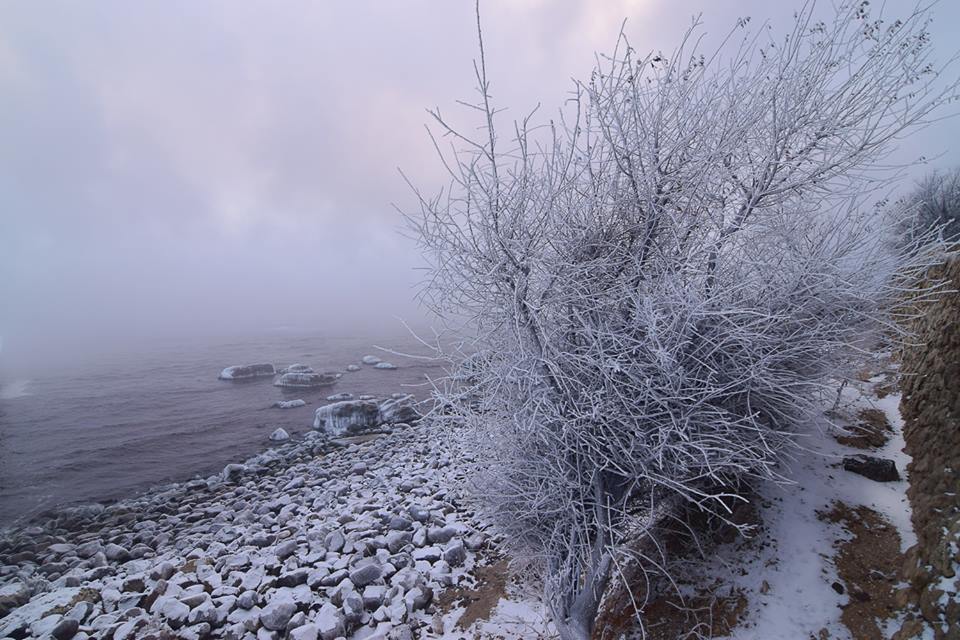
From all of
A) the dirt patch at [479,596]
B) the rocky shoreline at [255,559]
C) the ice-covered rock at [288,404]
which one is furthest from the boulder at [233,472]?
the dirt patch at [479,596]

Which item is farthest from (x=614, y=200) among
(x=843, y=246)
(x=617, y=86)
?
(x=843, y=246)

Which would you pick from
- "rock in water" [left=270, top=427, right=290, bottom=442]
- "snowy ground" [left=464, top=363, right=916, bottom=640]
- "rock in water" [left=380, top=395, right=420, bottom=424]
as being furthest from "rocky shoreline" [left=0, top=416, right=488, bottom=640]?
"rock in water" [left=380, top=395, right=420, bottom=424]

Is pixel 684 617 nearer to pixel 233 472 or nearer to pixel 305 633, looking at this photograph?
pixel 305 633

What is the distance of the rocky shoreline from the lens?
193 inches

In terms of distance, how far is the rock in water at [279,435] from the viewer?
13867mm

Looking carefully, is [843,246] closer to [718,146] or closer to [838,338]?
[838,338]

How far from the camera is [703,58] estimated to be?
421 cm

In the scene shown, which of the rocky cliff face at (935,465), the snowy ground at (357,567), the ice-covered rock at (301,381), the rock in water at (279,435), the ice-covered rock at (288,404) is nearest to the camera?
the rocky cliff face at (935,465)

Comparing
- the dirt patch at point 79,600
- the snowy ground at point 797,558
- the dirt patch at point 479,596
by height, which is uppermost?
the snowy ground at point 797,558

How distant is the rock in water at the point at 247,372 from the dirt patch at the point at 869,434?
26.6m

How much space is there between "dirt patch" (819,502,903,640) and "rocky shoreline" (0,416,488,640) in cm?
403

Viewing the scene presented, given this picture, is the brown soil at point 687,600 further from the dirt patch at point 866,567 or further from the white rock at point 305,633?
the white rock at point 305,633

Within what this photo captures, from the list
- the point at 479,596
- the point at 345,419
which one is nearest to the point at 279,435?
the point at 345,419

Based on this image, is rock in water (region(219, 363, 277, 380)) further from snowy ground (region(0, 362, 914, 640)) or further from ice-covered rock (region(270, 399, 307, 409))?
snowy ground (region(0, 362, 914, 640))
